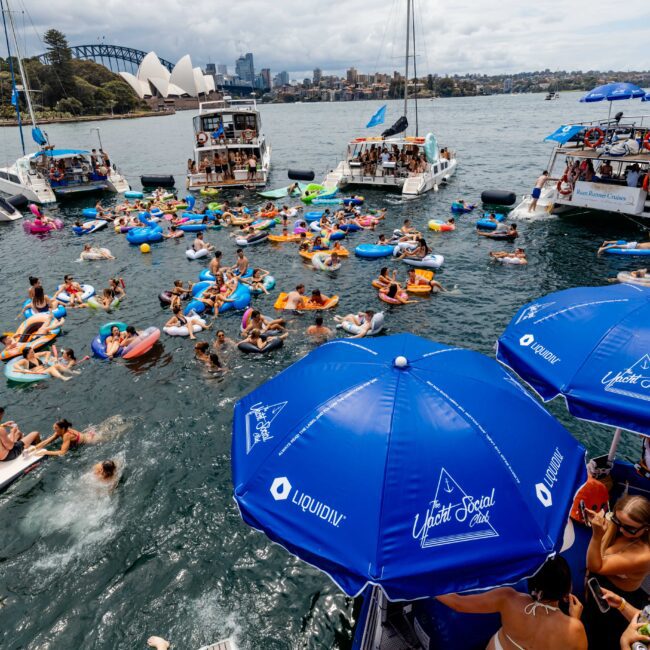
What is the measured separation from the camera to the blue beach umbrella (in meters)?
4.64

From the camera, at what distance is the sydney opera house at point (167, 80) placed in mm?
121188

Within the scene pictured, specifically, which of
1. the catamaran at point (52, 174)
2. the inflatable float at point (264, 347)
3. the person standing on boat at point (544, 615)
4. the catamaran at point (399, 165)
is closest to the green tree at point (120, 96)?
the catamaran at point (52, 174)

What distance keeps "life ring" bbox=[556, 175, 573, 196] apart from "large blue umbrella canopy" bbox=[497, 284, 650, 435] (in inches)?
841

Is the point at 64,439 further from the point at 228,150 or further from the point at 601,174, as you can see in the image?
the point at 228,150

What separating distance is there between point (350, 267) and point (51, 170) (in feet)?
88.2

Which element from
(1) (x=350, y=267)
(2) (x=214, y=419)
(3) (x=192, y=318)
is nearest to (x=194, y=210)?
(1) (x=350, y=267)

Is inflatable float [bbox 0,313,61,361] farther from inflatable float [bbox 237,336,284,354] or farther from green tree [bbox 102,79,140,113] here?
green tree [bbox 102,79,140,113]

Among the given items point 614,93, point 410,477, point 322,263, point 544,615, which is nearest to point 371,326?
point 322,263

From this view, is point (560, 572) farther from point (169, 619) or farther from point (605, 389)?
point (169, 619)

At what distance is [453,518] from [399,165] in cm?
3316

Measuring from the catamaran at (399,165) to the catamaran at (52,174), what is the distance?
17397 millimetres

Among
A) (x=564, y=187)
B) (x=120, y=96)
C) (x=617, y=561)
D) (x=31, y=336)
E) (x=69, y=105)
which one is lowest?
(x=31, y=336)

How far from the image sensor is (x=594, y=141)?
24.8m

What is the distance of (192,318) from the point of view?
14844 millimetres
